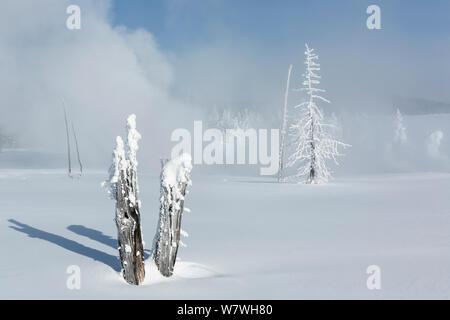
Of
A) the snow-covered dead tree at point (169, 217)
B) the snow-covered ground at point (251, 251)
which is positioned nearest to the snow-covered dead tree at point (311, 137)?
the snow-covered ground at point (251, 251)

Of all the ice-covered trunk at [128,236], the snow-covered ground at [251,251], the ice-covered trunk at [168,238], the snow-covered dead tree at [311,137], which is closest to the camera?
the snow-covered ground at [251,251]

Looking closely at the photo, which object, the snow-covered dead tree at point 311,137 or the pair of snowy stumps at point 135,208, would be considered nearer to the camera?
the pair of snowy stumps at point 135,208

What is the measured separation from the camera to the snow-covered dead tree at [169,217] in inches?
289

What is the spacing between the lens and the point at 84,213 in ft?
51.2

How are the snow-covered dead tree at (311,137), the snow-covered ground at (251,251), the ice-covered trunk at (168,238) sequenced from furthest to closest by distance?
1. the snow-covered dead tree at (311,137)
2. the ice-covered trunk at (168,238)
3. the snow-covered ground at (251,251)

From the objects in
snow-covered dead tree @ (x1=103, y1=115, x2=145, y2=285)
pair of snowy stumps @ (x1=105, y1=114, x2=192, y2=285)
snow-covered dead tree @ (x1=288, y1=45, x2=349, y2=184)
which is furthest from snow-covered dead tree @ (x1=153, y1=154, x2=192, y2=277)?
snow-covered dead tree @ (x1=288, y1=45, x2=349, y2=184)

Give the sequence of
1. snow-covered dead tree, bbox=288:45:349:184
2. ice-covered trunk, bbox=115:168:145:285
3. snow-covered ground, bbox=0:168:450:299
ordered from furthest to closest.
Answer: snow-covered dead tree, bbox=288:45:349:184, ice-covered trunk, bbox=115:168:145:285, snow-covered ground, bbox=0:168:450:299

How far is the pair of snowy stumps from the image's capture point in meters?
6.96

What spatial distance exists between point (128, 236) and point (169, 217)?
813mm

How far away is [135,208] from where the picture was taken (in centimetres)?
710

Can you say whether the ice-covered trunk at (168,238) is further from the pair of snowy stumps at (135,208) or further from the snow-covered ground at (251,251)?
the snow-covered ground at (251,251)

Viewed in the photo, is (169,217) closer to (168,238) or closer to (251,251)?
(168,238)

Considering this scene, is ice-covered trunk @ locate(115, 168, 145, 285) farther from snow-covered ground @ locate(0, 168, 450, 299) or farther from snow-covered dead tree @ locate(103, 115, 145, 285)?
snow-covered ground @ locate(0, 168, 450, 299)
